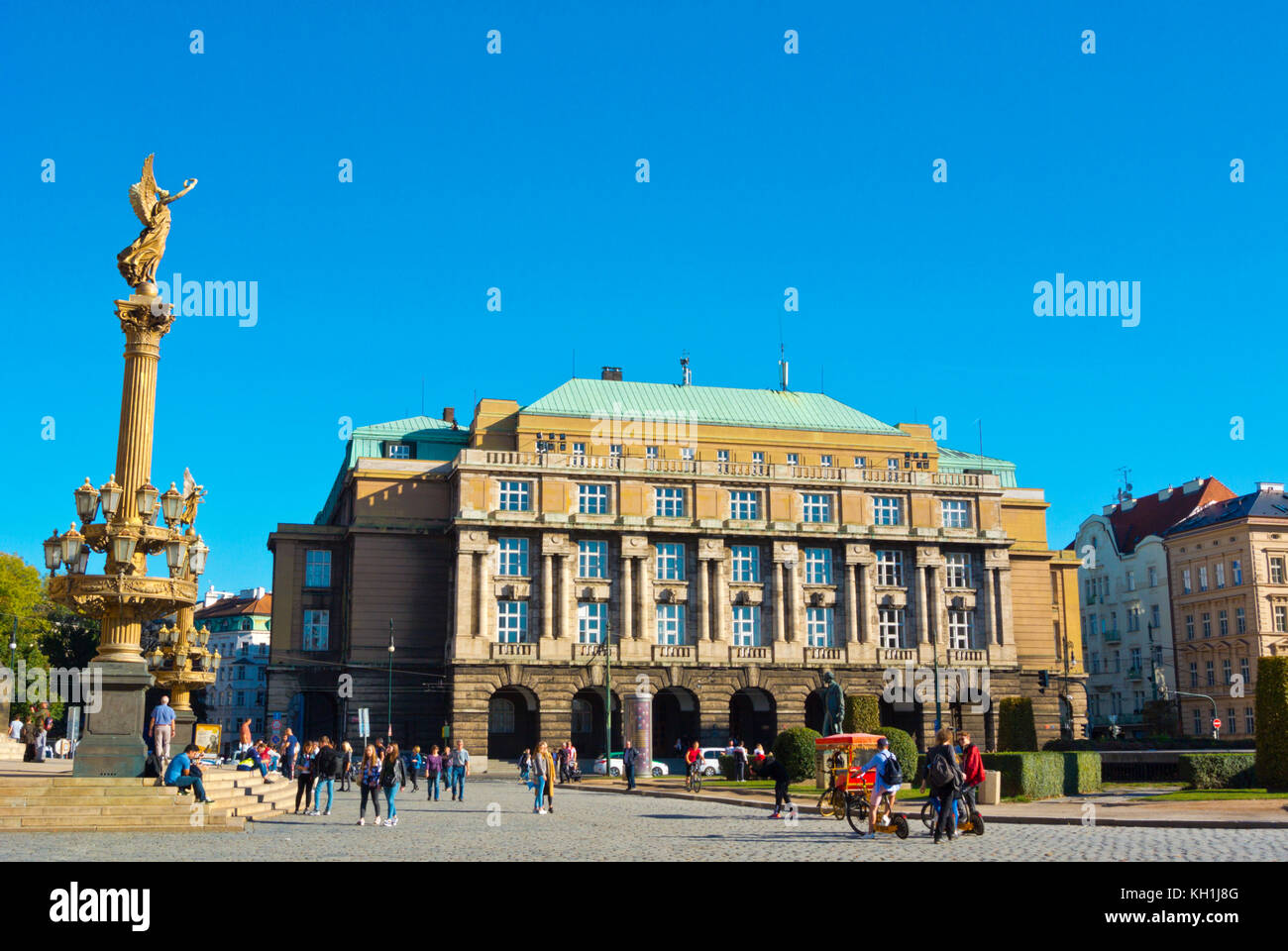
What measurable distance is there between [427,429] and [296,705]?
1834 centimetres

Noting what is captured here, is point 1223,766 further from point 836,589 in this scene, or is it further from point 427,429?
point 427,429

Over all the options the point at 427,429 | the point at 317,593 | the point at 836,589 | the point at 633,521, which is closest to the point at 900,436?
the point at 836,589

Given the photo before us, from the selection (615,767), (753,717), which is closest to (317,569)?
(615,767)

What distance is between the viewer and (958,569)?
3004 inches

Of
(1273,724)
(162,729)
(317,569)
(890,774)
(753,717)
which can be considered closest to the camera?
(890,774)

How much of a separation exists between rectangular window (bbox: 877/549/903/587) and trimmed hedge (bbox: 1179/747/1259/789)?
3737cm

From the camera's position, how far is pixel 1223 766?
122ft

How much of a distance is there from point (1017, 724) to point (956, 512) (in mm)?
30990

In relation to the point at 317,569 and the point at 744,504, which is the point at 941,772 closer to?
the point at 744,504

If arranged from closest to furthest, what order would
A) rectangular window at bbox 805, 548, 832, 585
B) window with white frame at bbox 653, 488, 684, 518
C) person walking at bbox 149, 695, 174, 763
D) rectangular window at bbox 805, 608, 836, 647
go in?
1. person walking at bbox 149, 695, 174, 763
2. window with white frame at bbox 653, 488, 684, 518
3. rectangular window at bbox 805, 608, 836, 647
4. rectangular window at bbox 805, 548, 832, 585

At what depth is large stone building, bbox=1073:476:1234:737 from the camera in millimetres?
94875

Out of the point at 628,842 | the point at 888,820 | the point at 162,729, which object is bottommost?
the point at 628,842

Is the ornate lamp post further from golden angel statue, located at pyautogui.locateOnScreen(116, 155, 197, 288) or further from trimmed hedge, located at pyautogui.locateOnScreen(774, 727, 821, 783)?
trimmed hedge, located at pyautogui.locateOnScreen(774, 727, 821, 783)

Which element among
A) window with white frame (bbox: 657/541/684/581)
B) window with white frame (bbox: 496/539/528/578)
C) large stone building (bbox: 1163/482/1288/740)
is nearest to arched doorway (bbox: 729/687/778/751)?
window with white frame (bbox: 657/541/684/581)
